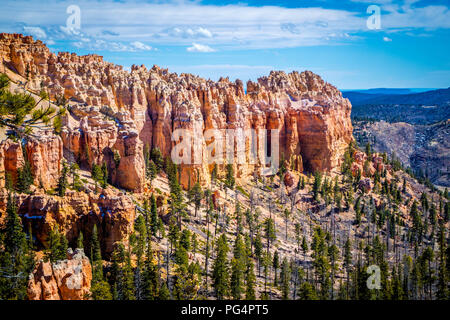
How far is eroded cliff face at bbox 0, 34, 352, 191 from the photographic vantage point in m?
84.9

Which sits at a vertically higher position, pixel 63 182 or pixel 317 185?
pixel 63 182

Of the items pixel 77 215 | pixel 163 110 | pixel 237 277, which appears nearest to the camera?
pixel 77 215

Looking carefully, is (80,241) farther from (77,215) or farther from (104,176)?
(104,176)

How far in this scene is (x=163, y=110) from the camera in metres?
106

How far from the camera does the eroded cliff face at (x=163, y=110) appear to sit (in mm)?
84938

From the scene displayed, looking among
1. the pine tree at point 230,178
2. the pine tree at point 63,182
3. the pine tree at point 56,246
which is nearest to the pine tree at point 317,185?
the pine tree at point 230,178

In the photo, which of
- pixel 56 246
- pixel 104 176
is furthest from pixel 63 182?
pixel 56 246

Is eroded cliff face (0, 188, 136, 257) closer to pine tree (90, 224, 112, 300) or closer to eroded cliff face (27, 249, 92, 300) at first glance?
pine tree (90, 224, 112, 300)

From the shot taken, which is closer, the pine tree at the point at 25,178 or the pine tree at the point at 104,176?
the pine tree at the point at 25,178

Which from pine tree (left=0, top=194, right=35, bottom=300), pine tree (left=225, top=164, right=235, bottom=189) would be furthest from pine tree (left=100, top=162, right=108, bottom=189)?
pine tree (left=225, top=164, right=235, bottom=189)

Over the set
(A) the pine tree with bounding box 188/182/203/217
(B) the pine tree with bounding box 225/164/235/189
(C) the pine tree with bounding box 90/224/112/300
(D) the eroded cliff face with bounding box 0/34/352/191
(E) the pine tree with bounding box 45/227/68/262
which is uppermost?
(D) the eroded cliff face with bounding box 0/34/352/191

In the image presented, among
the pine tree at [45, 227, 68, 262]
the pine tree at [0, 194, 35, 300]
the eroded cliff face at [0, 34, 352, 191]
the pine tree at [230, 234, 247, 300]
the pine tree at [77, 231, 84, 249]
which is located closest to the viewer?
the pine tree at [0, 194, 35, 300]

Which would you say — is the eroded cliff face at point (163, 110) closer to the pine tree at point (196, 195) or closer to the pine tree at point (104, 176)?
the pine tree at point (104, 176)

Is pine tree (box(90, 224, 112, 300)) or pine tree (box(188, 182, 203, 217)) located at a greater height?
pine tree (box(188, 182, 203, 217))
